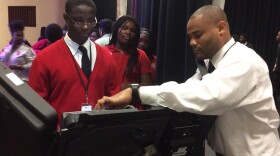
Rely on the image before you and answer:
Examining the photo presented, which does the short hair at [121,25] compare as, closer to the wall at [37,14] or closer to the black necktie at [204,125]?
the black necktie at [204,125]

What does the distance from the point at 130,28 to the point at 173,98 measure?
66.6 inches

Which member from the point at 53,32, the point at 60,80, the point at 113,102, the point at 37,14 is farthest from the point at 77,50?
the point at 37,14

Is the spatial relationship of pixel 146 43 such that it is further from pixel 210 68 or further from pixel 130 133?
pixel 130 133

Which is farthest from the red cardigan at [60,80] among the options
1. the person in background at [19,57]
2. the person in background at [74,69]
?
the person in background at [19,57]

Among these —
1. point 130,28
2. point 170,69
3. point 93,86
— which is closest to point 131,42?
point 130,28

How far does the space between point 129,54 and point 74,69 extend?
45.2 inches

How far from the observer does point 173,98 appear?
1029mm

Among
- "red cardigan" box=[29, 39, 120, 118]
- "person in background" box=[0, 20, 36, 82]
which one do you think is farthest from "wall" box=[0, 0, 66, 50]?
"red cardigan" box=[29, 39, 120, 118]

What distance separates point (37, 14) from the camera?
760cm

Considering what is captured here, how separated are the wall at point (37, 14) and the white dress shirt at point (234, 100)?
6.77 m

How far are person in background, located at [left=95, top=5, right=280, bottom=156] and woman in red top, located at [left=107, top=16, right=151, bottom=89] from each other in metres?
1.30

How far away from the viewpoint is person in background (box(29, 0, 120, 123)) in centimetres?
147

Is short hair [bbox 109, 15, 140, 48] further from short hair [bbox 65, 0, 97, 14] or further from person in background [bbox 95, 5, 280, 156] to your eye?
person in background [bbox 95, 5, 280, 156]

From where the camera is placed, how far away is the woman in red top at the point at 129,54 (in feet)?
8.47
